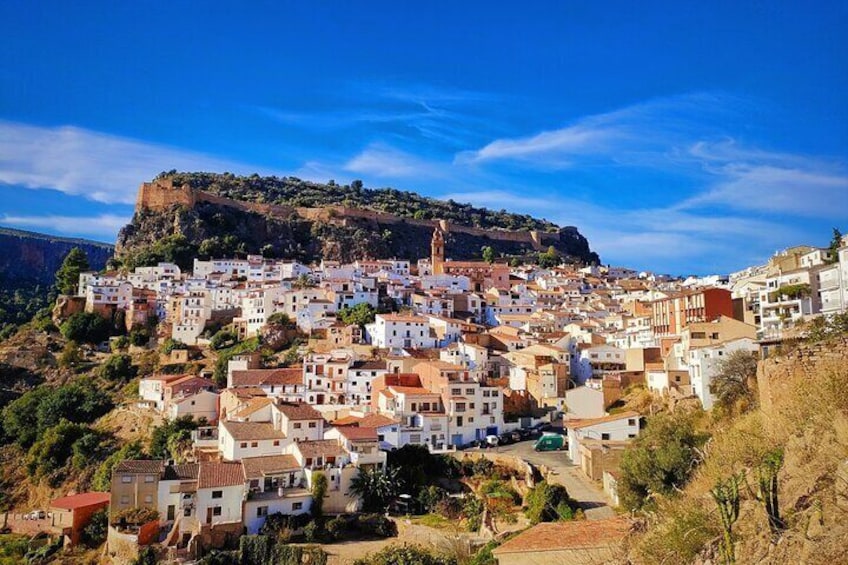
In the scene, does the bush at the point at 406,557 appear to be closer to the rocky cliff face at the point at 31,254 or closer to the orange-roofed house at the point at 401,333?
the orange-roofed house at the point at 401,333

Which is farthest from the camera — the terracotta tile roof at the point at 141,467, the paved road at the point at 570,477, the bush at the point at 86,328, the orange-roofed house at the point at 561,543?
the bush at the point at 86,328

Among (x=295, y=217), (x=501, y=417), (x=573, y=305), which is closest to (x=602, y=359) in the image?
(x=501, y=417)

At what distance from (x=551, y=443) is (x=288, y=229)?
56911mm

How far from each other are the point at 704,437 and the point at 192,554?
16.6 meters

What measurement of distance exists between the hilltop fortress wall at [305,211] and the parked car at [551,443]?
56.8m

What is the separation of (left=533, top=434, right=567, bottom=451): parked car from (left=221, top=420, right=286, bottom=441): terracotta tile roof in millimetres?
10762

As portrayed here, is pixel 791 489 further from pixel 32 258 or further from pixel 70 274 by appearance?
pixel 32 258

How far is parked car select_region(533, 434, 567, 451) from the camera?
94.9 ft

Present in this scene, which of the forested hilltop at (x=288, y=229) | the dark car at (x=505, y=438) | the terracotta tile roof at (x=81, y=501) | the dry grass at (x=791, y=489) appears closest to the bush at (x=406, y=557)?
the dry grass at (x=791, y=489)

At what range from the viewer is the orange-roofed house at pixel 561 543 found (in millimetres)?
13153

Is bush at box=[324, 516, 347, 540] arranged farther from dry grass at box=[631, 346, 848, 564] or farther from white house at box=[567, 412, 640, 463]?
dry grass at box=[631, 346, 848, 564]

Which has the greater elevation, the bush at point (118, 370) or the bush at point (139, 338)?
the bush at point (139, 338)

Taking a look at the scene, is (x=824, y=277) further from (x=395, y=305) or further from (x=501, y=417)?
(x=395, y=305)

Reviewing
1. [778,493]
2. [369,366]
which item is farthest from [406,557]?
[369,366]
